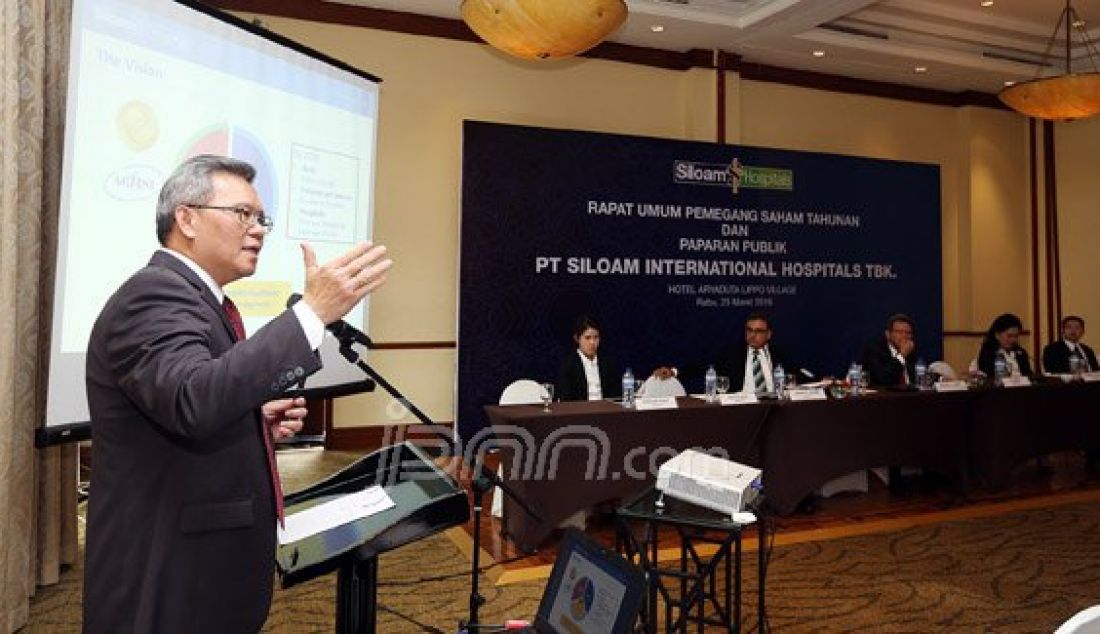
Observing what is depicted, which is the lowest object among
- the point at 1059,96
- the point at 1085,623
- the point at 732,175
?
the point at 1085,623

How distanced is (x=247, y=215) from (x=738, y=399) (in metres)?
3.29

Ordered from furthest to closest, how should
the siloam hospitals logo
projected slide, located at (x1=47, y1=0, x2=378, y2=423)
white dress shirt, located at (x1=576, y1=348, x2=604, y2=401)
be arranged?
the siloam hospitals logo → white dress shirt, located at (x1=576, y1=348, x2=604, y2=401) → projected slide, located at (x1=47, y1=0, x2=378, y2=423)

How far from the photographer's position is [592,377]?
15.4ft

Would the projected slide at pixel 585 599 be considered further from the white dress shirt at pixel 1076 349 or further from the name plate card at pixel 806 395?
the white dress shirt at pixel 1076 349

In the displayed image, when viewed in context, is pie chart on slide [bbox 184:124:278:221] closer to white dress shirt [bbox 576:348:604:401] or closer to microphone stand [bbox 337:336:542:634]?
microphone stand [bbox 337:336:542:634]

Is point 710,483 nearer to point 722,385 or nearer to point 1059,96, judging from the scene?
point 722,385

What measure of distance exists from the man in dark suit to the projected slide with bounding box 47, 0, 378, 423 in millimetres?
842

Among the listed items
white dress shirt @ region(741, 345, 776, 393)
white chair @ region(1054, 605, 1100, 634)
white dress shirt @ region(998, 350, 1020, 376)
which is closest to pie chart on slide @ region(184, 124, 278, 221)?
white chair @ region(1054, 605, 1100, 634)

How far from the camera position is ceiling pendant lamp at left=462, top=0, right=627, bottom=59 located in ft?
11.1

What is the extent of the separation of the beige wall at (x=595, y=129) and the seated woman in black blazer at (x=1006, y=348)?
233 cm

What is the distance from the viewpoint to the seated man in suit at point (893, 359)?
505 centimetres

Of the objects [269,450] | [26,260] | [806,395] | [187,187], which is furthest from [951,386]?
[26,260]

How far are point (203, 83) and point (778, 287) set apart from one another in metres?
5.59

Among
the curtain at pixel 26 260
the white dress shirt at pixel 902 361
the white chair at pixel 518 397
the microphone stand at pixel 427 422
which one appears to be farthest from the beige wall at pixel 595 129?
the microphone stand at pixel 427 422
